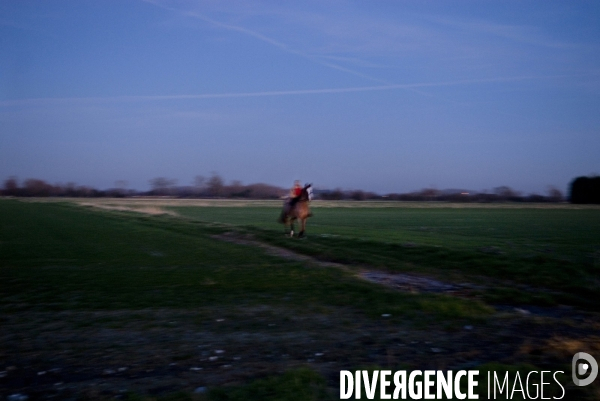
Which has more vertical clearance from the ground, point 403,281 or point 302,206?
point 302,206

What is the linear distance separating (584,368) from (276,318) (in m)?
5.26

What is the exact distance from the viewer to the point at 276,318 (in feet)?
34.8

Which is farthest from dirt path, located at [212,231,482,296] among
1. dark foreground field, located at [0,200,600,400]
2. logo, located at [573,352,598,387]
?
logo, located at [573,352,598,387]

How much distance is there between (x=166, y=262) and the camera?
18.9 metres

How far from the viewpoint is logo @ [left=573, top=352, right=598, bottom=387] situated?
22.0 ft

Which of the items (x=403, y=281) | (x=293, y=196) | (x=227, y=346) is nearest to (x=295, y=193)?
(x=293, y=196)

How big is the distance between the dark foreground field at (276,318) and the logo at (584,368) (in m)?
0.10

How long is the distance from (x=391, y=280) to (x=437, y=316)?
475 centimetres

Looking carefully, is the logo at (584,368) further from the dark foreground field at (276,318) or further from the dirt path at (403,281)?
the dirt path at (403,281)

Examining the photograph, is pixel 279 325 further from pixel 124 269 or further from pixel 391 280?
pixel 124 269

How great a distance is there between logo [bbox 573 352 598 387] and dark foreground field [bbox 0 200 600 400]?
10 centimetres

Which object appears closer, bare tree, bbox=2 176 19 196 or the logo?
the logo

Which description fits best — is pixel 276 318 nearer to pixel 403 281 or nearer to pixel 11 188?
pixel 403 281

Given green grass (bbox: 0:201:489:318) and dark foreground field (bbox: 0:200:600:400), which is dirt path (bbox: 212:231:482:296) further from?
green grass (bbox: 0:201:489:318)
